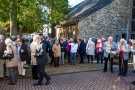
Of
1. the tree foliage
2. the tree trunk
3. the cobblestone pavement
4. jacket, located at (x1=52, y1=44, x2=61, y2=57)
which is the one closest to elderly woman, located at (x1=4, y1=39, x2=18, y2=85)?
the cobblestone pavement

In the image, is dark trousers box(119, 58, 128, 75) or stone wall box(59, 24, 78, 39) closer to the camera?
dark trousers box(119, 58, 128, 75)

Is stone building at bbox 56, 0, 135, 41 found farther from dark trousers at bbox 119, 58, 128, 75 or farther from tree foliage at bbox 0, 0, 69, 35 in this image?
dark trousers at bbox 119, 58, 128, 75

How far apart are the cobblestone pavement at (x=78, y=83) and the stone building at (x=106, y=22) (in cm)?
1223

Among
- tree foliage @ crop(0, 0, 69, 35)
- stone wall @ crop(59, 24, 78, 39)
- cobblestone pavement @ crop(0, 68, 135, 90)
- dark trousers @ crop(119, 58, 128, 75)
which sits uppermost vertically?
tree foliage @ crop(0, 0, 69, 35)

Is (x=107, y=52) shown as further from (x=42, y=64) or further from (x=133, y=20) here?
(x=133, y=20)

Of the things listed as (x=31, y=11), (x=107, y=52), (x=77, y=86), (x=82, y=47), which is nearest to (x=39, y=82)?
(x=77, y=86)

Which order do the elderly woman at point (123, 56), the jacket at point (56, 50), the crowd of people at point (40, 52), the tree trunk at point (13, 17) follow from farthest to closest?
the tree trunk at point (13, 17)
the jacket at point (56, 50)
the elderly woman at point (123, 56)
the crowd of people at point (40, 52)

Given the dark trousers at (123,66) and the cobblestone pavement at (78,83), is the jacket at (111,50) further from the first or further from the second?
the cobblestone pavement at (78,83)

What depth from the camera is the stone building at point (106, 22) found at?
21422mm

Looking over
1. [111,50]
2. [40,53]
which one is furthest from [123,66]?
[40,53]

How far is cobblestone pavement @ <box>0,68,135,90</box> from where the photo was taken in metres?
7.36

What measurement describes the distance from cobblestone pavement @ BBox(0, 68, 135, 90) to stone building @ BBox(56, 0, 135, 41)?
1223cm

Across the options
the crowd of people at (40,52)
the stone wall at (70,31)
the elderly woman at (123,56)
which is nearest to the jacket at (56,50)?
the crowd of people at (40,52)

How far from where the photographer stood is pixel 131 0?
22703mm
